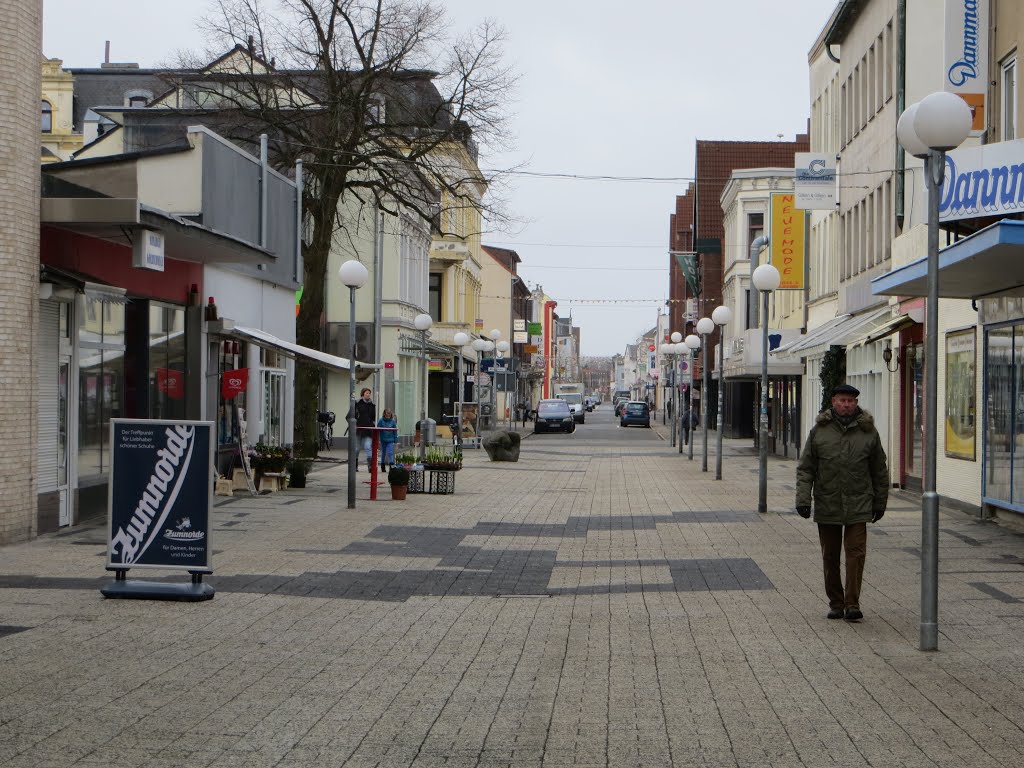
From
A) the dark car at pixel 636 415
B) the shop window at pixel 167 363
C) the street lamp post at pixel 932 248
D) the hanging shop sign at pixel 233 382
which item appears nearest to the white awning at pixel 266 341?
the hanging shop sign at pixel 233 382

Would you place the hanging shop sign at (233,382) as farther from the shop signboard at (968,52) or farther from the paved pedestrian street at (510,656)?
the shop signboard at (968,52)

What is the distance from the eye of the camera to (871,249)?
29.3 metres

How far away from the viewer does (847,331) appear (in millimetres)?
26234

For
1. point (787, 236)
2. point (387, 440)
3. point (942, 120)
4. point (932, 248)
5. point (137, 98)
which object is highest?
point (137, 98)

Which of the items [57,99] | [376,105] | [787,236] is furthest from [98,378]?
[57,99]

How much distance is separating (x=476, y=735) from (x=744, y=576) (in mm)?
6647

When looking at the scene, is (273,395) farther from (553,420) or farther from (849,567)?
(553,420)

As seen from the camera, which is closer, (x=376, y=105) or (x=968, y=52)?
(x=968, y=52)

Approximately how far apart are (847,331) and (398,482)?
931cm

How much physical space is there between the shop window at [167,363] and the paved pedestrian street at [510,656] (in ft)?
14.0

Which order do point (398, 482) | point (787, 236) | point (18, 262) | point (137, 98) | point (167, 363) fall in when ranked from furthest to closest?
1. point (137, 98)
2. point (787, 236)
3. point (398, 482)
4. point (167, 363)
5. point (18, 262)

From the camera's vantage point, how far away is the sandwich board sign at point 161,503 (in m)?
11.0

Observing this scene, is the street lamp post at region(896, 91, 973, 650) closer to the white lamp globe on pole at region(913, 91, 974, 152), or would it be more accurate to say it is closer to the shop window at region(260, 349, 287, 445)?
the white lamp globe on pole at region(913, 91, 974, 152)

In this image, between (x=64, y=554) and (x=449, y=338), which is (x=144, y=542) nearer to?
(x=64, y=554)
